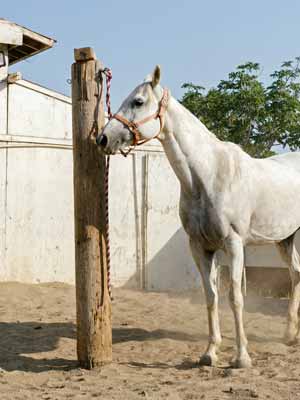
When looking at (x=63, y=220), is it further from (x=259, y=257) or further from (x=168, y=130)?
(x=168, y=130)

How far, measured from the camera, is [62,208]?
9.43m

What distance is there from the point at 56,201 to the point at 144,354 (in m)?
4.61

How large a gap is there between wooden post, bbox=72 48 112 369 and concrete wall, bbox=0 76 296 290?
4461 millimetres

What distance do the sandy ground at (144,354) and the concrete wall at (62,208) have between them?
1.07 metres

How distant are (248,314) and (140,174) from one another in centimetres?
359

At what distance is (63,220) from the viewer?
941 centimetres

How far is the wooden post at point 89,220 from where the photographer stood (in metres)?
4.72

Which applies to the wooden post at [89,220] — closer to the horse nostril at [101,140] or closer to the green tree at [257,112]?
the horse nostril at [101,140]

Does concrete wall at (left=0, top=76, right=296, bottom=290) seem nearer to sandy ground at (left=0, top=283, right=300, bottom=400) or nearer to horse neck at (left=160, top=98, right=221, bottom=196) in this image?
sandy ground at (left=0, top=283, right=300, bottom=400)

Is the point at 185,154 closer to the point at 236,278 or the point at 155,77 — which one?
the point at 155,77

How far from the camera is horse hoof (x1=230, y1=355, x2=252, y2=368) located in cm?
466

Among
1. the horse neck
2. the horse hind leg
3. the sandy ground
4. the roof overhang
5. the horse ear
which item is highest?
the roof overhang

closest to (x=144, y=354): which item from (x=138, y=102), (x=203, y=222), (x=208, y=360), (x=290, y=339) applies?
(x=208, y=360)

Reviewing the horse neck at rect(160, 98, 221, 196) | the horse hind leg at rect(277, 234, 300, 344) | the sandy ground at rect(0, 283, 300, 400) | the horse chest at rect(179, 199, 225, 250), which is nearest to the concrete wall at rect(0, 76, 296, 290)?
the sandy ground at rect(0, 283, 300, 400)
